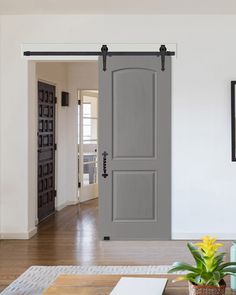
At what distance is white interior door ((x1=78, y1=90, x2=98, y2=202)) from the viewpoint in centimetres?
952

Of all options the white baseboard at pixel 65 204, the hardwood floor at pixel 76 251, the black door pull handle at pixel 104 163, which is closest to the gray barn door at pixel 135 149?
the black door pull handle at pixel 104 163

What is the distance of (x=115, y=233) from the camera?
620 cm

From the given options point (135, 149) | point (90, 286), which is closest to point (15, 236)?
point (135, 149)

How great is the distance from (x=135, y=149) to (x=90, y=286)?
3.94 metres

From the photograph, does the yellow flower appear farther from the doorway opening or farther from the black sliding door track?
the doorway opening

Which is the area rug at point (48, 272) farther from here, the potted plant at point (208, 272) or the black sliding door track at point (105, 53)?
the black sliding door track at point (105, 53)

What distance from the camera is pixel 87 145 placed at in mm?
9805

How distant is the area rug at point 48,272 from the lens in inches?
163

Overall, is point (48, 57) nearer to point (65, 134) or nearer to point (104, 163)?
point (104, 163)

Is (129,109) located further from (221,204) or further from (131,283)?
(131,283)

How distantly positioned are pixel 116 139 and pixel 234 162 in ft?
4.93

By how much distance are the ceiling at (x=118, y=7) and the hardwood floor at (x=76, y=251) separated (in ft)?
9.19

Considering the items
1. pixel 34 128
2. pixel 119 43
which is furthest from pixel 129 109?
pixel 34 128

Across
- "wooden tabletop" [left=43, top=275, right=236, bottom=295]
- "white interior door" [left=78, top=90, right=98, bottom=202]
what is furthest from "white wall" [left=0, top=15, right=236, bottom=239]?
"wooden tabletop" [left=43, top=275, right=236, bottom=295]
